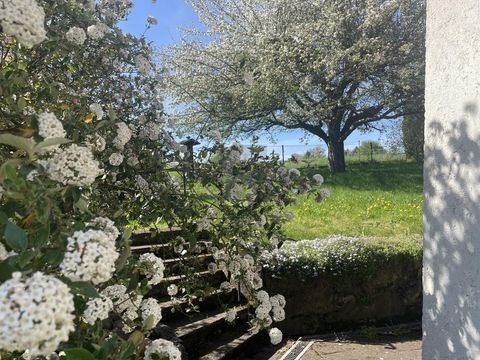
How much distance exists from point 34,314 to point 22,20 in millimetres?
760

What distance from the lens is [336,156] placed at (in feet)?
43.5

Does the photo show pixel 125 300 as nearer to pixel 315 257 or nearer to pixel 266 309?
pixel 266 309

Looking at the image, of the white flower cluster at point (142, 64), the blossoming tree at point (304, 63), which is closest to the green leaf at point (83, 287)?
the white flower cluster at point (142, 64)

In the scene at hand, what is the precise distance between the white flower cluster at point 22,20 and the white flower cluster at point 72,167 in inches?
11.1

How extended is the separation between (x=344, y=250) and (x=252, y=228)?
2552mm

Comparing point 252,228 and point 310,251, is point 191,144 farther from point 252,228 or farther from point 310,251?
point 310,251

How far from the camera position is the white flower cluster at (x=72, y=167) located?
123cm

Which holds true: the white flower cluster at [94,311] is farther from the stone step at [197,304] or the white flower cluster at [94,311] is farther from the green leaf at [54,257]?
the stone step at [197,304]

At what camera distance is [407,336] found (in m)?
4.85

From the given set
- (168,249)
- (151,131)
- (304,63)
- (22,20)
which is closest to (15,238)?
(22,20)

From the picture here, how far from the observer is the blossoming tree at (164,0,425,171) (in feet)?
39.4

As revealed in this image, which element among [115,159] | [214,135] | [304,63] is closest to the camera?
[115,159]

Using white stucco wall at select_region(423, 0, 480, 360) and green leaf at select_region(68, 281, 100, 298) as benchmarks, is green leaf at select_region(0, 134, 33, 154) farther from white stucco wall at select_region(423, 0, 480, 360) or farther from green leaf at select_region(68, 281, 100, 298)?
white stucco wall at select_region(423, 0, 480, 360)

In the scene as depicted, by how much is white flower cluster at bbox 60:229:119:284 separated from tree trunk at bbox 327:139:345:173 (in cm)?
1225
